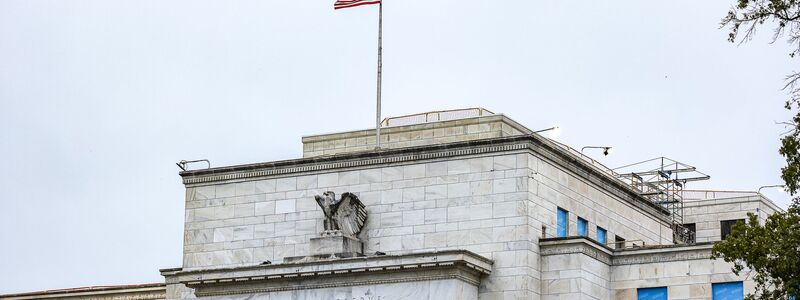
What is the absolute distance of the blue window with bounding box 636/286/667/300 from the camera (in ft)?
199

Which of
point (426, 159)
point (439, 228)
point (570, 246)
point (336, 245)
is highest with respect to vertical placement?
point (426, 159)

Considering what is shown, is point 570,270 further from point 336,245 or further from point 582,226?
point 336,245

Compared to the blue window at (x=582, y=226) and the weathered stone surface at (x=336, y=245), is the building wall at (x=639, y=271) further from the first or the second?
the weathered stone surface at (x=336, y=245)

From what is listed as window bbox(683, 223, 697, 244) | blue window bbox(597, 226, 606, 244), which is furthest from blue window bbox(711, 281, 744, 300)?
window bbox(683, 223, 697, 244)

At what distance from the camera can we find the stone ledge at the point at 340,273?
58.6 m

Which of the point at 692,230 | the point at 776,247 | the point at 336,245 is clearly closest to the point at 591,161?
the point at 336,245

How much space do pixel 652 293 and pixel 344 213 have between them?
11079 mm

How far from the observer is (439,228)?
202 ft

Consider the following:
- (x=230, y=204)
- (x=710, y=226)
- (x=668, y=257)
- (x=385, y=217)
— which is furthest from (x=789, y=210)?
(x=710, y=226)

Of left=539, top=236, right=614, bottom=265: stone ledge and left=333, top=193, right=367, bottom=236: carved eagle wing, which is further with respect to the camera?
left=333, top=193, right=367, bottom=236: carved eagle wing

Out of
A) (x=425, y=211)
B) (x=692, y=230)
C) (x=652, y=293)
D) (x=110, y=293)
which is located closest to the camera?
(x=652, y=293)

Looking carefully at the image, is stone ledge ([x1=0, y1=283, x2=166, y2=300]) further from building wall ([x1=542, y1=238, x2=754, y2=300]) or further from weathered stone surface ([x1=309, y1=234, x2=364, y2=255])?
building wall ([x1=542, y1=238, x2=754, y2=300])

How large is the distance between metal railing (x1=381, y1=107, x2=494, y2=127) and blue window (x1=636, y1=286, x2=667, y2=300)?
9.30 m

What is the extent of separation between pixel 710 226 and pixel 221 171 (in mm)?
30399
